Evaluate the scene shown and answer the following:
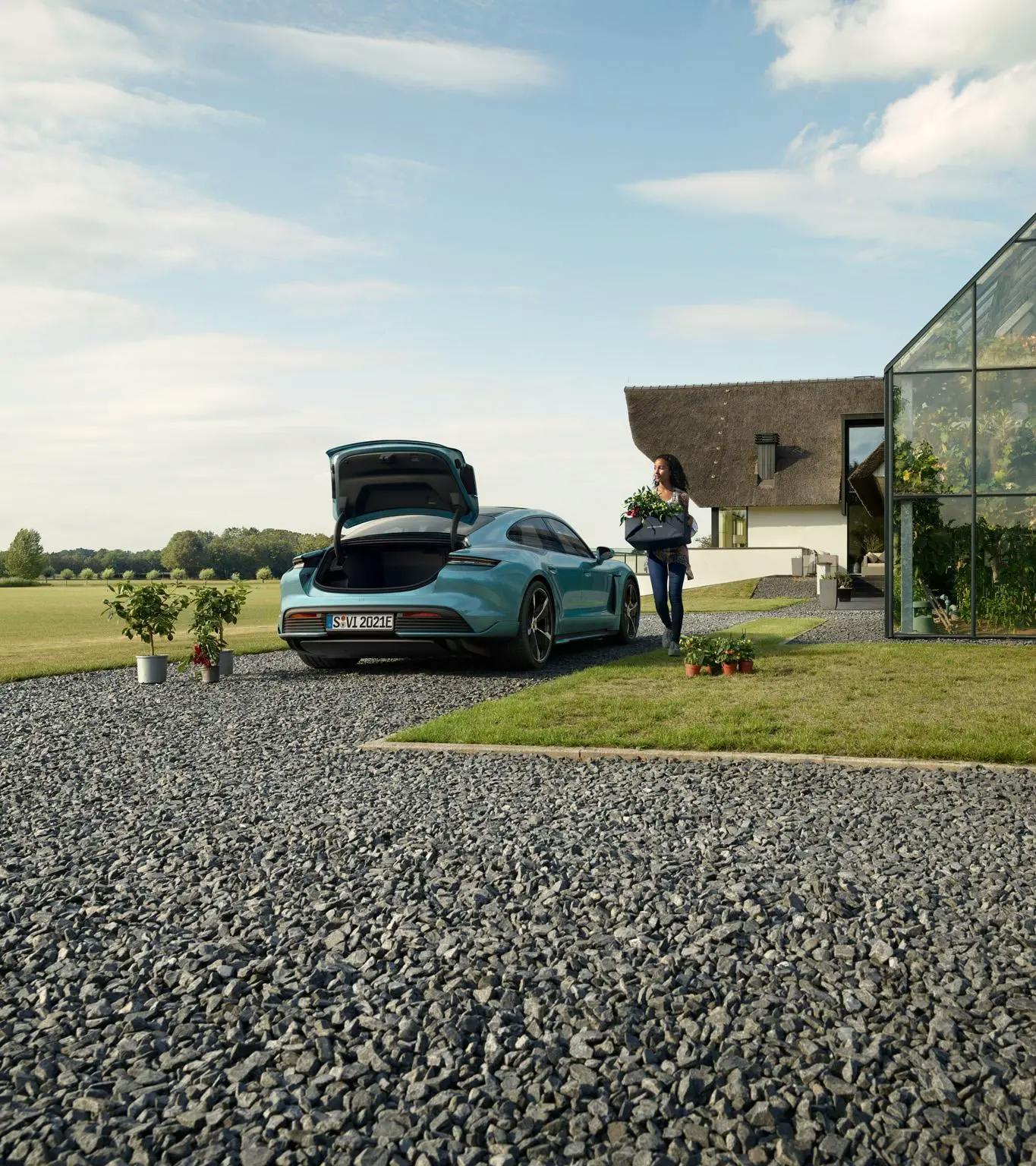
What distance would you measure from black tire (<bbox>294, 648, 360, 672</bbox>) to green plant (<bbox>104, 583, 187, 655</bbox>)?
4.23 feet

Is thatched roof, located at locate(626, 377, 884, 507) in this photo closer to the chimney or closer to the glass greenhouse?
the chimney

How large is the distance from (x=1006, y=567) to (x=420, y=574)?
8109 millimetres

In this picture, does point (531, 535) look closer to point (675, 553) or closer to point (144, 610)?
point (675, 553)

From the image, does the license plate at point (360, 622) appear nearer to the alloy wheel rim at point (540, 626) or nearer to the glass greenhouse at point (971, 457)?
the alloy wheel rim at point (540, 626)

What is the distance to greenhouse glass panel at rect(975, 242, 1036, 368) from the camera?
13.9 meters

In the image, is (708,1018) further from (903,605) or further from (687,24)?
(903,605)

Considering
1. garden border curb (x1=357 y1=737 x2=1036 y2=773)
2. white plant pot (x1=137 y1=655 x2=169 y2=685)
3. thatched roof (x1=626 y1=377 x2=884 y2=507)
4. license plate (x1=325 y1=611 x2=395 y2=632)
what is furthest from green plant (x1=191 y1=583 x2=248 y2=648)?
thatched roof (x1=626 y1=377 x2=884 y2=507)

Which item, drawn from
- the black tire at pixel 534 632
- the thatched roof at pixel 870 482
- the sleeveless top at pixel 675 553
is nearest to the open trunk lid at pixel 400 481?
the black tire at pixel 534 632

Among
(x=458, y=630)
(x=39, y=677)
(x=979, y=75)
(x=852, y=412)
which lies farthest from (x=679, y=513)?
(x=852, y=412)

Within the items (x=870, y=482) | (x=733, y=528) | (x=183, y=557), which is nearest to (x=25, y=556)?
(x=183, y=557)

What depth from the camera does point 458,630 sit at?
955 cm

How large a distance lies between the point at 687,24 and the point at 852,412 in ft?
95.1

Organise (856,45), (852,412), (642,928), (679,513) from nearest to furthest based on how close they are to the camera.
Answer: (642,928) < (856,45) < (679,513) < (852,412)

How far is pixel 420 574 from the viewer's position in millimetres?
11156
